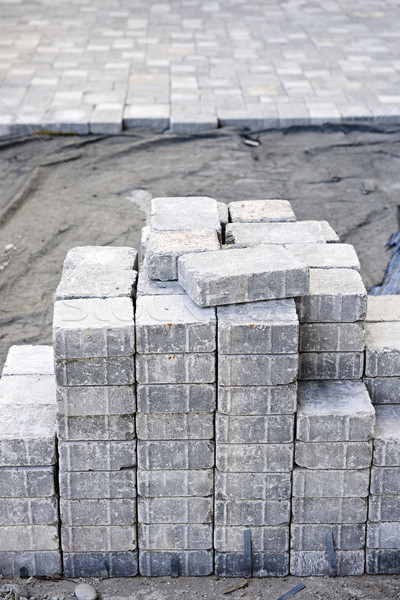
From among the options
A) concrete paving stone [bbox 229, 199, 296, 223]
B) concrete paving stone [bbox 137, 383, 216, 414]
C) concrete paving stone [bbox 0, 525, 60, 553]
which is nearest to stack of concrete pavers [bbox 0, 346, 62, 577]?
concrete paving stone [bbox 0, 525, 60, 553]

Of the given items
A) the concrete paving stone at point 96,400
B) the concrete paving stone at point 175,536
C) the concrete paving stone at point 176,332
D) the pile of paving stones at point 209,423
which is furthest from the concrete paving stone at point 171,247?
the concrete paving stone at point 175,536

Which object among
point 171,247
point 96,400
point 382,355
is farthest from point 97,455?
point 382,355

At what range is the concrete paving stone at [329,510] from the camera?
5.38 metres

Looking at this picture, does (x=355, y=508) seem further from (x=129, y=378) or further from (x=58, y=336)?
(x=58, y=336)

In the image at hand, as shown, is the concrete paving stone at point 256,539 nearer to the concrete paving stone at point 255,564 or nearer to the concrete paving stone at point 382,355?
the concrete paving stone at point 255,564

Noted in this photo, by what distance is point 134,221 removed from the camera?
1042cm

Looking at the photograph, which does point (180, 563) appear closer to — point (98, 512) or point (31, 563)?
point (98, 512)

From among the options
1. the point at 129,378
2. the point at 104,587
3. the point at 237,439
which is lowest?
the point at 104,587

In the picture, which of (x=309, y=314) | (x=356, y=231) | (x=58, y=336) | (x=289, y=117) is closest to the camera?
(x=58, y=336)

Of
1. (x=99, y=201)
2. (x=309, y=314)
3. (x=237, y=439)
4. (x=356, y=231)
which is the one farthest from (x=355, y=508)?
(x=99, y=201)

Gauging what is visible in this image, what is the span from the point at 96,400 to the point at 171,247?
110 cm

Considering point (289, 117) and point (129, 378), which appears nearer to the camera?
point (129, 378)

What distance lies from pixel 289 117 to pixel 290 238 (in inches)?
→ 295

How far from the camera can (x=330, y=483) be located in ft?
17.5
